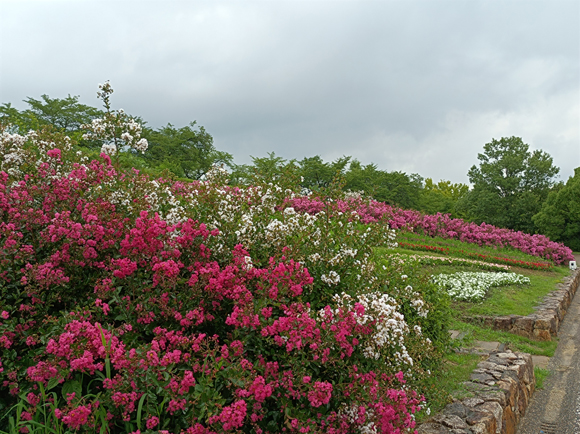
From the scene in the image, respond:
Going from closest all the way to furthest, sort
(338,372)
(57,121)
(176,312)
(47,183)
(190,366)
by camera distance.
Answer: (190,366), (176,312), (338,372), (47,183), (57,121)

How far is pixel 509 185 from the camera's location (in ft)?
101

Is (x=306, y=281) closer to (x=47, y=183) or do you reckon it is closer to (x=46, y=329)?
(x=46, y=329)

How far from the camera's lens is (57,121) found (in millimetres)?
24406

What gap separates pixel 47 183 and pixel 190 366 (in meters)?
2.24

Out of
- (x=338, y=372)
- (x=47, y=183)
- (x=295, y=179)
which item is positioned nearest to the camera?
(x=338, y=372)

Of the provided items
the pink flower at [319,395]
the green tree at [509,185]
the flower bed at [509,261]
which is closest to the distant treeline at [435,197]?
the green tree at [509,185]

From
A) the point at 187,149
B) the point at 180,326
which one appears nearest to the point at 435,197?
the point at 187,149

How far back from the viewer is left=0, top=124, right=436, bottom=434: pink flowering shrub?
6.49 ft

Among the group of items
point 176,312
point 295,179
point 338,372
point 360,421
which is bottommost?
point 360,421

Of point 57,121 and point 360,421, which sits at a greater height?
point 57,121

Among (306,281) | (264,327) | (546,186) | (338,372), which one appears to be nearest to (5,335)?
(264,327)

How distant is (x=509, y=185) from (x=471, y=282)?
24504 millimetres

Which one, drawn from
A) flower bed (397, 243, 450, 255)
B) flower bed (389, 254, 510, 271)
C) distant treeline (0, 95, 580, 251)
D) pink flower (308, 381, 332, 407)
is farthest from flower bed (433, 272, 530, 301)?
distant treeline (0, 95, 580, 251)

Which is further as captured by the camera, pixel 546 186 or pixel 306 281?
pixel 546 186
